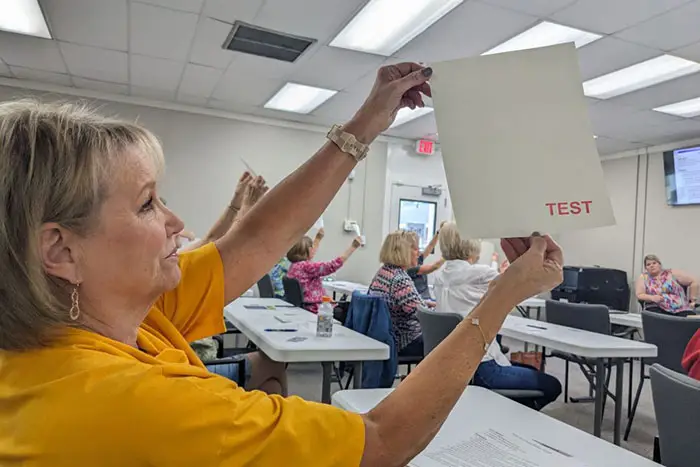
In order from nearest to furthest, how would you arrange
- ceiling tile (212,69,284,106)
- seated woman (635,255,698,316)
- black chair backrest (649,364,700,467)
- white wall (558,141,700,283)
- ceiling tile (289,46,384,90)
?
1. black chair backrest (649,364,700,467)
2. ceiling tile (289,46,384,90)
3. ceiling tile (212,69,284,106)
4. seated woman (635,255,698,316)
5. white wall (558,141,700,283)

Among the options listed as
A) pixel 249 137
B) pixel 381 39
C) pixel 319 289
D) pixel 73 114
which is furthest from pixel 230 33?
pixel 73 114

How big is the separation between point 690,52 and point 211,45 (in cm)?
398

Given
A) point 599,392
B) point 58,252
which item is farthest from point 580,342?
point 58,252

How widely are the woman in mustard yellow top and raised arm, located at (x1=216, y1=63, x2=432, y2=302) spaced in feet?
0.95

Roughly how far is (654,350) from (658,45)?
250 centimetres

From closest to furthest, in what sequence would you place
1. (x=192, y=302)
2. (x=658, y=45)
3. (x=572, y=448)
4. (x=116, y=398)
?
(x=116, y=398), (x=192, y=302), (x=572, y=448), (x=658, y=45)

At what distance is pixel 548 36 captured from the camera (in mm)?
4121

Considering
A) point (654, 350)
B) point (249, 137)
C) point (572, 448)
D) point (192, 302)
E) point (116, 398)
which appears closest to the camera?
point (116, 398)

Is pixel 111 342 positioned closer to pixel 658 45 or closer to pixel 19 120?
pixel 19 120

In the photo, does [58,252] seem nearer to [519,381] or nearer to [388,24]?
[519,381]

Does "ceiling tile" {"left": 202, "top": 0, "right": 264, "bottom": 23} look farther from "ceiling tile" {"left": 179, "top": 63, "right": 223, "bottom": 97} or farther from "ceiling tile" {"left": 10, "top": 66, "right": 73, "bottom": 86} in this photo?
"ceiling tile" {"left": 10, "top": 66, "right": 73, "bottom": 86}

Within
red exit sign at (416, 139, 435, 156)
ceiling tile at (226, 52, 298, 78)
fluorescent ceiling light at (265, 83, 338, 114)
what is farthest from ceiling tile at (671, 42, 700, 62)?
red exit sign at (416, 139, 435, 156)

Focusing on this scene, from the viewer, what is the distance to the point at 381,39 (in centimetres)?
436

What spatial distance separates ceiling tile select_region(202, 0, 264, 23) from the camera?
12.5ft
